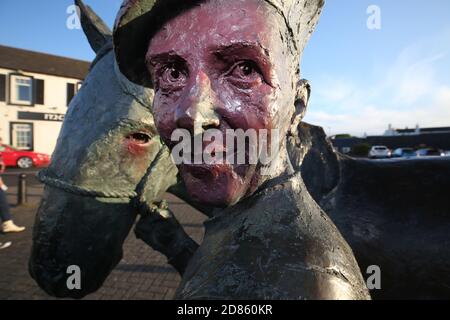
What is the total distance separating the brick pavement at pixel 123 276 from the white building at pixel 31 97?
55.5 feet

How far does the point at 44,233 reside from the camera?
158 centimetres

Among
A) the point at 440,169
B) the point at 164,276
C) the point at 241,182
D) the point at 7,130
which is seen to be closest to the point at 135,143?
the point at 241,182

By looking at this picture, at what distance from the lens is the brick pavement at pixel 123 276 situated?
146 inches

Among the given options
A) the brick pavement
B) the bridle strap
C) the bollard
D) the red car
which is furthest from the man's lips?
the red car

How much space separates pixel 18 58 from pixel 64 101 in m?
4.11

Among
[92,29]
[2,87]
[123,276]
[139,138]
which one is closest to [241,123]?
[139,138]

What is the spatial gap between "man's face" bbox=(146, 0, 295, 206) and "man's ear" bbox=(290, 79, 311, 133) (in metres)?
0.23

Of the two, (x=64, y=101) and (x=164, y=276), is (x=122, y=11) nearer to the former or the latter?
(x=164, y=276)

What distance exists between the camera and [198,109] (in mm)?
937

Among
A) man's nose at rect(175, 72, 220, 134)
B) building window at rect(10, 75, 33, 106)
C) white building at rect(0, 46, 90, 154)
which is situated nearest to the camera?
man's nose at rect(175, 72, 220, 134)

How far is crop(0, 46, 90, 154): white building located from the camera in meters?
19.5

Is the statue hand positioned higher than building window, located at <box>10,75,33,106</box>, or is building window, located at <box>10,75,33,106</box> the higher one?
building window, located at <box>10,75,33,106</box>

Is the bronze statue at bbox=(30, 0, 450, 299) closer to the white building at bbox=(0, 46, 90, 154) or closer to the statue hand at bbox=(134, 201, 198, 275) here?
the statue hand at bbox=(134, 201, 198, 275)
